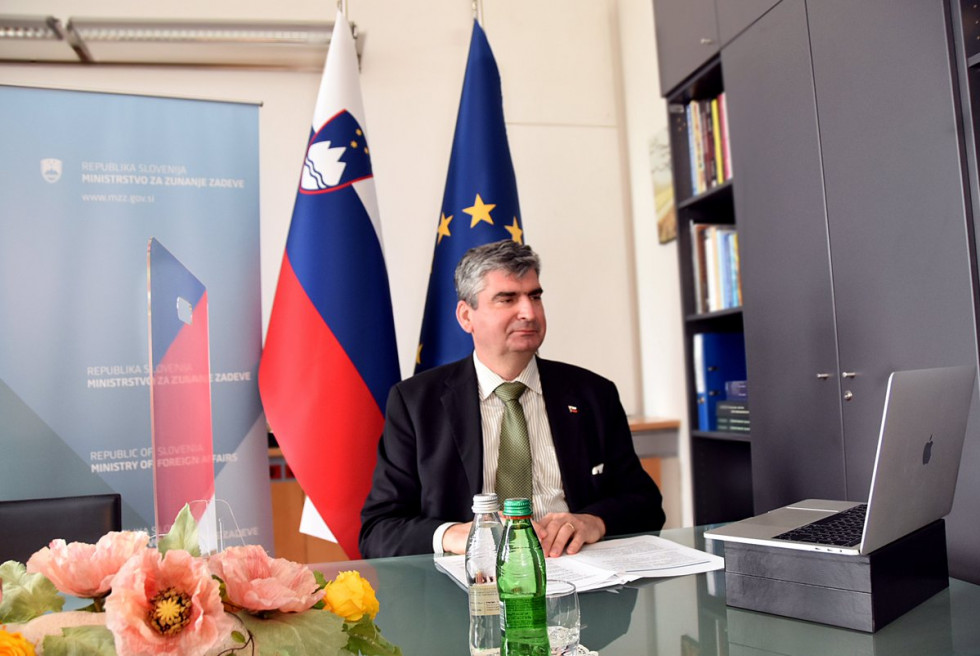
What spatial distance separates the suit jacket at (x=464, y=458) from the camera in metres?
2.00

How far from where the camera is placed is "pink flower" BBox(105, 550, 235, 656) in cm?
52

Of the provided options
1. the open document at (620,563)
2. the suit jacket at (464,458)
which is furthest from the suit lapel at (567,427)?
the open document at (620,563)

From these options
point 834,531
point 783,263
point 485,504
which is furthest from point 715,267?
point 485,504

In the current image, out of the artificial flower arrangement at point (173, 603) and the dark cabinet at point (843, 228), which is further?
the dark cabinet at point (843, 228)

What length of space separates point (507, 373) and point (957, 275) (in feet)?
3.77

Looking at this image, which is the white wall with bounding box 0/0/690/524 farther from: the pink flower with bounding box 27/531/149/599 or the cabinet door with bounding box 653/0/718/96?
the pink flower with bounding box 27/531/149/599

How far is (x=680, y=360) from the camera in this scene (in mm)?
3629

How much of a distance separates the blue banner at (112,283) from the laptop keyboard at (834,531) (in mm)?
1757

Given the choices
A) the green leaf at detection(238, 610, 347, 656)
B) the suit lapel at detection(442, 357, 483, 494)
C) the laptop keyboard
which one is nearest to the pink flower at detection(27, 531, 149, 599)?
the green leaf at detection(238, 610, 347, 656)

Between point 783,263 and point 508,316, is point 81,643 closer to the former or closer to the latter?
point 508,316

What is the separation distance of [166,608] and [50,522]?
1.52 m

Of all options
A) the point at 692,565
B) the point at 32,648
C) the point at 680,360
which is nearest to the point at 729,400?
the point at 680,360

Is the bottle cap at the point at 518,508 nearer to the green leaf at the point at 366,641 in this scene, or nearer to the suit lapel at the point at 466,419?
the green leaf at the point at 366,641

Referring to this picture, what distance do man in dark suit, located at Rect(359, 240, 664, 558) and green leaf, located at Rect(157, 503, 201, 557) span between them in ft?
4.24
